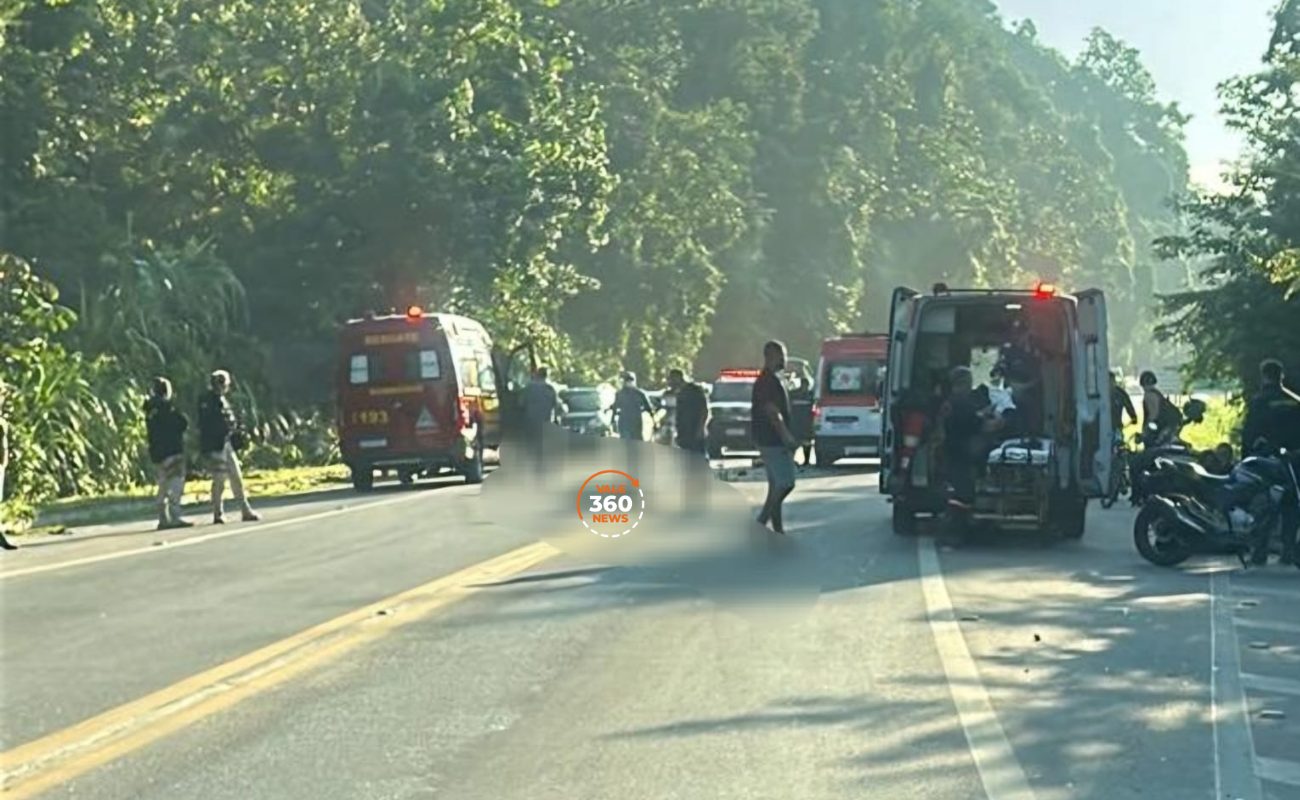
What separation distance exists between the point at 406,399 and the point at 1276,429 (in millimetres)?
Answer: 16476

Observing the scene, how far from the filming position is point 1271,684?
12.3 m

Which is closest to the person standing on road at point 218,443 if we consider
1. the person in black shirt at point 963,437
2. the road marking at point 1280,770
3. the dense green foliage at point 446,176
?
the dense green foliage at point 446,176

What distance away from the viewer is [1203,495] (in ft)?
64.2

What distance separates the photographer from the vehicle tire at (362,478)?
33531mm

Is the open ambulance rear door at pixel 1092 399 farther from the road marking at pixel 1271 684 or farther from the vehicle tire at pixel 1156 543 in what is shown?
the road marking at pixel 1271 684

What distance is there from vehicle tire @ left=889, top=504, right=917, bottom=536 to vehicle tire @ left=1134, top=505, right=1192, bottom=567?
3198 millimetres

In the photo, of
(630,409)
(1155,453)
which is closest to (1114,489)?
(1155,453)

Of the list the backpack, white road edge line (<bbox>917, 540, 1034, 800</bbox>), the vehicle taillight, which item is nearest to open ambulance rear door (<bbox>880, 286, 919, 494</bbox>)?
the vehicle taillight

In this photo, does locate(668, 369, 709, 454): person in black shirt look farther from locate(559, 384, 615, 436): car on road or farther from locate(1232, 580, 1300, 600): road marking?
locate(559, 384, 615, 436): car on road

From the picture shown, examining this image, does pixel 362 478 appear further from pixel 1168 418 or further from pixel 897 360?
pixel 897 360

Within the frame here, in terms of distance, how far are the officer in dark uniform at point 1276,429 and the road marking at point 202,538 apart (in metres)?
10.4

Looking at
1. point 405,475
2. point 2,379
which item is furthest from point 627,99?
point 2,379

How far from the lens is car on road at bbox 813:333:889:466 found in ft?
128

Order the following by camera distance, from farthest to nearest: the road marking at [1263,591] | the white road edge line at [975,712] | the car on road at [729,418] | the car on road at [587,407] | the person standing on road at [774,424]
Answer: the car on road at [587,407]
the car on road at [729,418]
the person standing on road at [774,424]
the road marking at [1263,591]
the white road edge line at [975,712]
